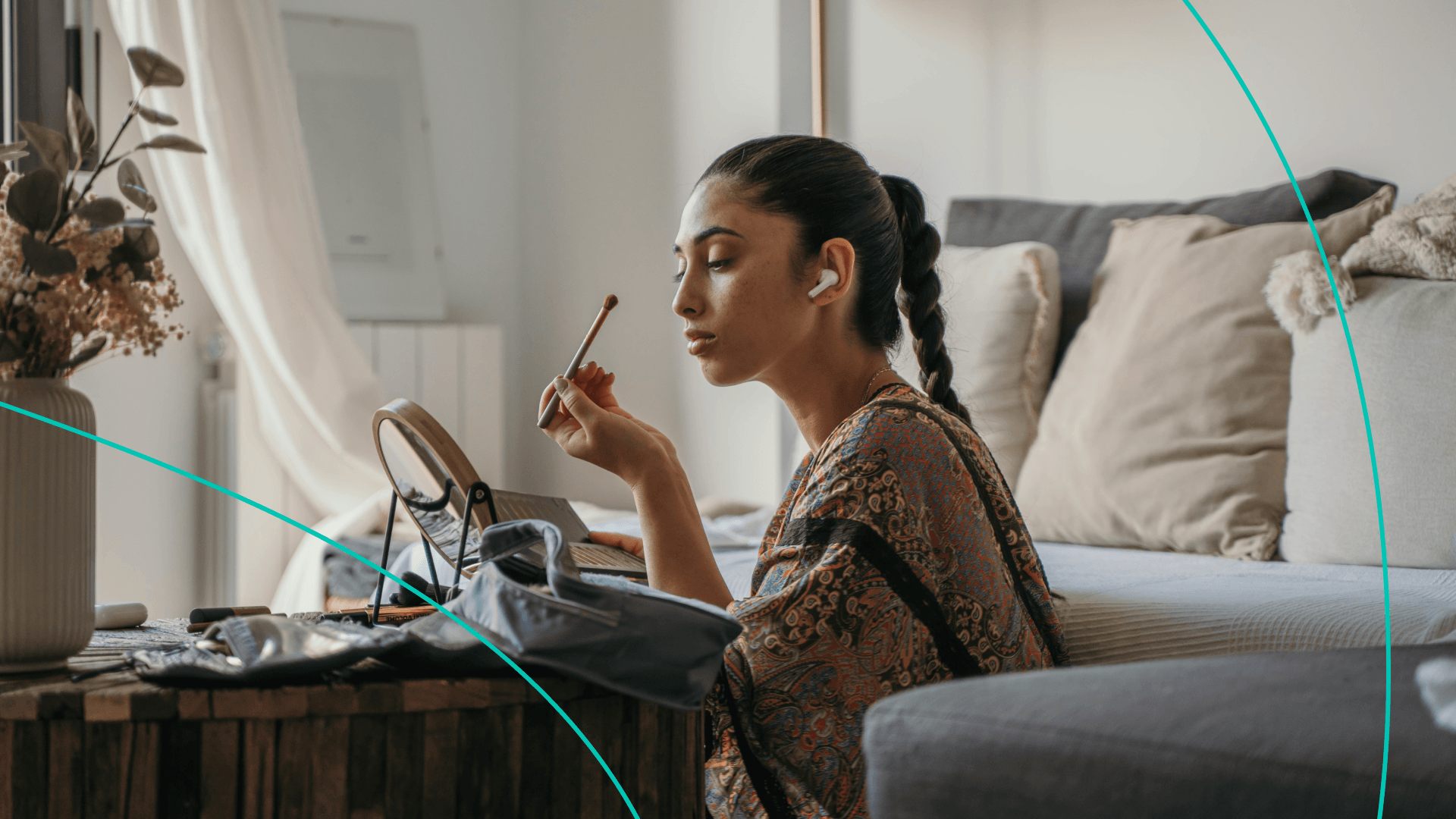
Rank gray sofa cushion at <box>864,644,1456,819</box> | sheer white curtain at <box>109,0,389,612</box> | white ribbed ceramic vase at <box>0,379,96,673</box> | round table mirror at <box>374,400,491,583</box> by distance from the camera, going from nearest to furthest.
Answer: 1. gray sofa cushion at <box>864,644,1456,819</box>
2. white ribbed ceramic vase at <box>0,379,96,673</box>
3. round table mirror at <box>374,400,491,583</box>
4. sheer white curtain at <box>109,0,389,612</box>

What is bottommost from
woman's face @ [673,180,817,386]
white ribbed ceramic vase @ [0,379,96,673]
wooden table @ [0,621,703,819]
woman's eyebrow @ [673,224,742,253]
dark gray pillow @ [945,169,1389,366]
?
wooden table @ [0,621,703,819]

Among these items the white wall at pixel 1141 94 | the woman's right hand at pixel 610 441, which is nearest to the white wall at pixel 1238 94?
the white wall at pixel 1141 94

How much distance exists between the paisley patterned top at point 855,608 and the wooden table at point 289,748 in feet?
0.51

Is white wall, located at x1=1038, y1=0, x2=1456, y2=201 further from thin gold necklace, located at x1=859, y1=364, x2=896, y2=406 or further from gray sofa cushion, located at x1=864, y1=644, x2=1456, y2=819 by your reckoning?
gray sofa cushion, located at x1=864, y1=644, x2=1456, y2=819

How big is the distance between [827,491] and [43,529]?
473 mm

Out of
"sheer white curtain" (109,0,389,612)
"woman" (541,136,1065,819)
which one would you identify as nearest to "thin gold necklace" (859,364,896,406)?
"woman" (541,136,1065,819)

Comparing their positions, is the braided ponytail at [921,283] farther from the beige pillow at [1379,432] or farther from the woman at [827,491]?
the beige pillow at [1379,432]

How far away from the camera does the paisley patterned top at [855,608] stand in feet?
2.32

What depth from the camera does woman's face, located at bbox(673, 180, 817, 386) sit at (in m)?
0.90

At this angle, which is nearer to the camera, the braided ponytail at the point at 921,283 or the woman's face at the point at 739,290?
the woman's face at the point at 739,290

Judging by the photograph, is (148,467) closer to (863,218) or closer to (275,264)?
(275,264)

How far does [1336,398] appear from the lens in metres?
1.18

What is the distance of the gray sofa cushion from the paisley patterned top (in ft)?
0.52

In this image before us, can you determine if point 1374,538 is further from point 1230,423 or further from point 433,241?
point 433,241
